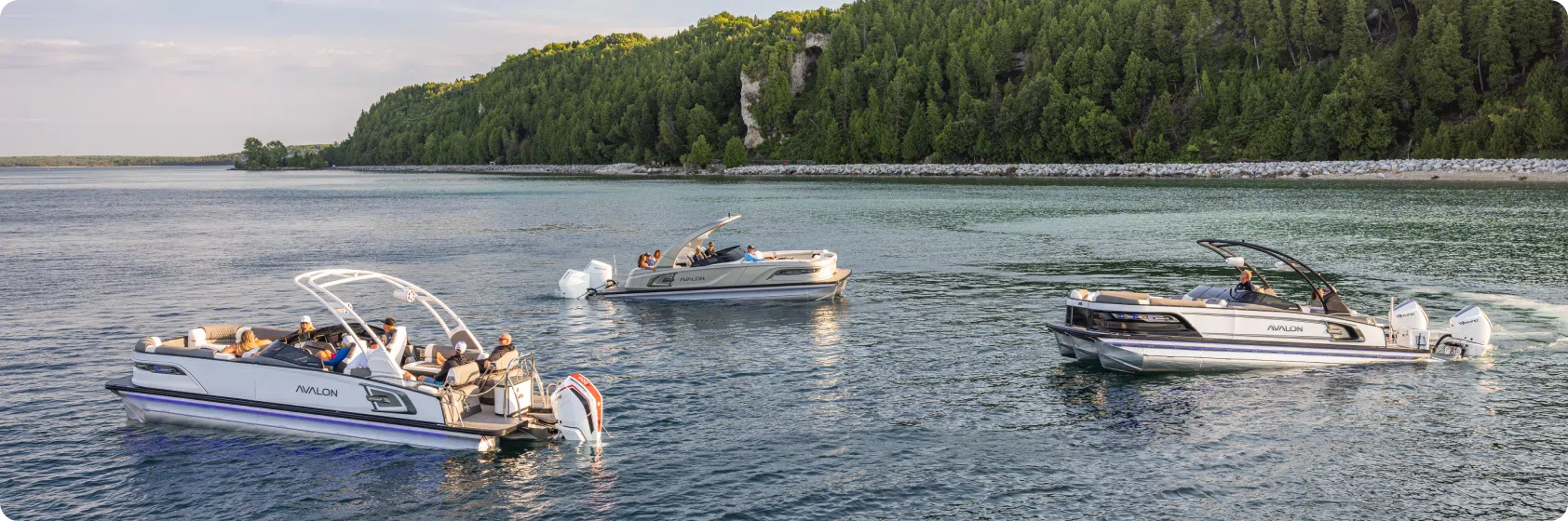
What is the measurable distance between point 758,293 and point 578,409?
17673 millimetres

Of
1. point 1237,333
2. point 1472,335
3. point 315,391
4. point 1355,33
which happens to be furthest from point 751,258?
point 1355,33

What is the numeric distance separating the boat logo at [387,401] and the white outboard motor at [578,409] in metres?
2.63

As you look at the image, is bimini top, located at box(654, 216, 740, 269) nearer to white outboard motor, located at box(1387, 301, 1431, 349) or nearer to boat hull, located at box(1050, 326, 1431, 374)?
boat hull, located at box(1050, 326, 1431, 374)

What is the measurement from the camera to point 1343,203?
269ft

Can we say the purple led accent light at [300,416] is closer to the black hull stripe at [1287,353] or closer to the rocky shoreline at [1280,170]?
the black hull stripe at [1287,353]

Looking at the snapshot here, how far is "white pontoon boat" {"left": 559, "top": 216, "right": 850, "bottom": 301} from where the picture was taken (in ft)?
116

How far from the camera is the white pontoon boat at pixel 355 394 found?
18.2m

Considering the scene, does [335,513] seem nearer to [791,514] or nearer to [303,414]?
[303,414]

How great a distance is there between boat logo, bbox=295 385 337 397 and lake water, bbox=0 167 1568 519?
956mm

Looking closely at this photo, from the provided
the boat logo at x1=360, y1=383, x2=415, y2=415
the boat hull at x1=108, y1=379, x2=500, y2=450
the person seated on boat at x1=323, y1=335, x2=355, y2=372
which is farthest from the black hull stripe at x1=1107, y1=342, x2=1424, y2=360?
the person seated on boat at x1=323, y1=335, x2=355, y2=372

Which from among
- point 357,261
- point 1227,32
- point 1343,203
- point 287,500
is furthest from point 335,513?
point 1227,32

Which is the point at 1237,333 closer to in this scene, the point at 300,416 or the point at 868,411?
the point at 868,411

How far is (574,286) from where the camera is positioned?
37.1 meters

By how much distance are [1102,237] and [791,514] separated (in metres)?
49.2
